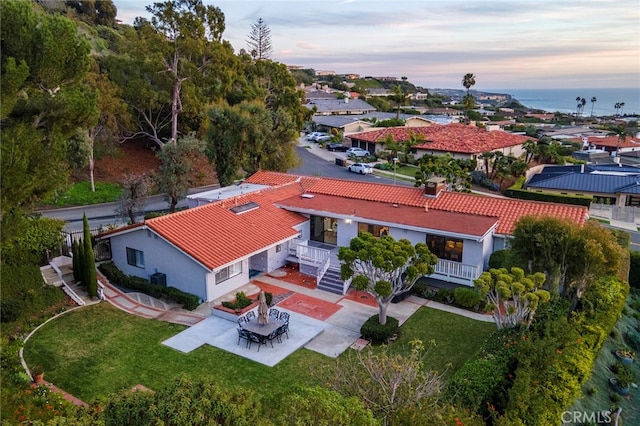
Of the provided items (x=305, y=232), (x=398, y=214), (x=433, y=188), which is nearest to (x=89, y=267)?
(x=305, y=232)

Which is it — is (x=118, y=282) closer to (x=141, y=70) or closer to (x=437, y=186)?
(x=437, y=186)

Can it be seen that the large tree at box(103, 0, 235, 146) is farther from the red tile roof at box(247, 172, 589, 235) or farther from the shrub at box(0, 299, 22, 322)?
the shrub at box(0, 299, 22, 322)

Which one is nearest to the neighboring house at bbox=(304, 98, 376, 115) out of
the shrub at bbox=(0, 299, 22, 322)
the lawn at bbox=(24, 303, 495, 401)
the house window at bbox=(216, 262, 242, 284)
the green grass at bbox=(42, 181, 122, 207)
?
the green grass at bbox=(42, 181, 122, 207)

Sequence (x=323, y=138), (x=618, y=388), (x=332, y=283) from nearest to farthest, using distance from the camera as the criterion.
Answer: (x=618, y=388) → (x=332, y=283) → (x=323, y=138)

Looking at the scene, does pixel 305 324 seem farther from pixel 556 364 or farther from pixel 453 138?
pixel 453 138

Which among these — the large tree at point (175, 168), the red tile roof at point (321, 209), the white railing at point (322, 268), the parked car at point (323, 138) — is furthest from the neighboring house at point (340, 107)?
the white railing at point (322, 268)
